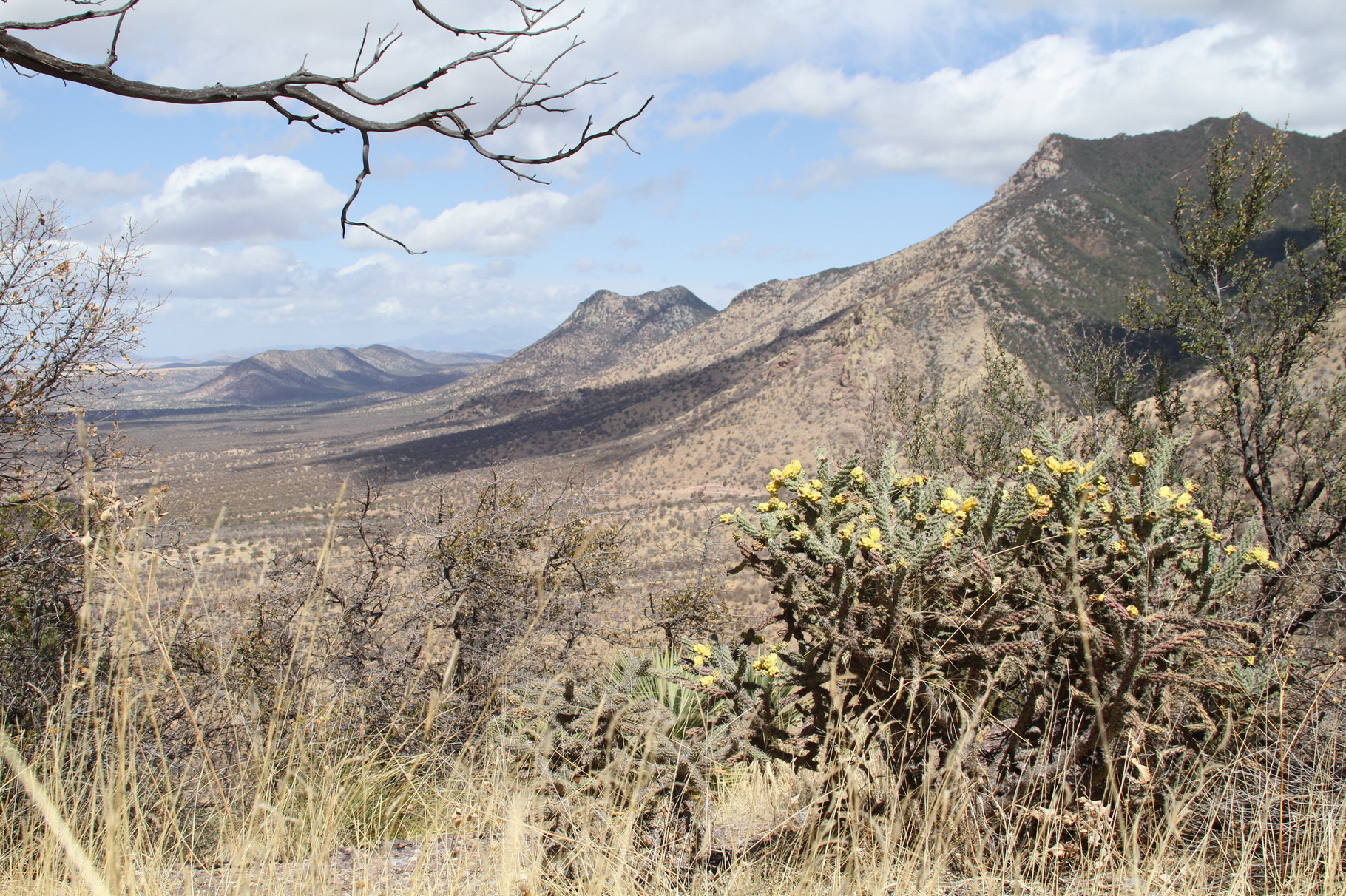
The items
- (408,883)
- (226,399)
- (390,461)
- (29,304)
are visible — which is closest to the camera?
(408,883)

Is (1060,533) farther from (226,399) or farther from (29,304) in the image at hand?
(226,399)

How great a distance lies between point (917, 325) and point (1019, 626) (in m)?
45.3

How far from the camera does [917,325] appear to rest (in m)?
45.2

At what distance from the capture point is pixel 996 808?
2516 millimetres

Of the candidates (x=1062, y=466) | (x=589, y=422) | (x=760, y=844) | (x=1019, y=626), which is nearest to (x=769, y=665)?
(x=760, y=844)

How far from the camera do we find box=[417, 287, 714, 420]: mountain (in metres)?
127

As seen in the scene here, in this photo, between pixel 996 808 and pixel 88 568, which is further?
pixel 996 808

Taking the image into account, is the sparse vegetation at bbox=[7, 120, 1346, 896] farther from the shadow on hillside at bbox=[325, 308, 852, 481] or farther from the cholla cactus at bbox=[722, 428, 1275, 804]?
the shadow on hillside at bbox=[325, 308, 852, 481]

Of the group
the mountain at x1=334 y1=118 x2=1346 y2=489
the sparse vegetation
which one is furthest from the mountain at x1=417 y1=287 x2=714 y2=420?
the sparse vegetation

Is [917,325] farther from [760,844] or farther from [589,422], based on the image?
Result: [760,844]

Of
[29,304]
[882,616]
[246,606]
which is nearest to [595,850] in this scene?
[882,616]

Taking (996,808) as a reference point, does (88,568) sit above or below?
above

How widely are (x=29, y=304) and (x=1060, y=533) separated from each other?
21.1 ft

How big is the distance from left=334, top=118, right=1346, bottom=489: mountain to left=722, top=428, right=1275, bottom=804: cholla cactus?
25353mm
